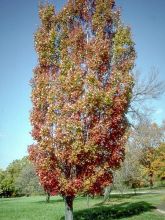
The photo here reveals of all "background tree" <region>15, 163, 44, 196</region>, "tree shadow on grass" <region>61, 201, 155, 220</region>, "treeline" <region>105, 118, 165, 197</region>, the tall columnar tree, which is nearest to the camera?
the tall columnar tree

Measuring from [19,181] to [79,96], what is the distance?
175 feet

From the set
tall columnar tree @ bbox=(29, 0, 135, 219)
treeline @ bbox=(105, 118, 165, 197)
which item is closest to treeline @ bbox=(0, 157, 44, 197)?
treeline @ bbox=(105, 118, 165, 197)

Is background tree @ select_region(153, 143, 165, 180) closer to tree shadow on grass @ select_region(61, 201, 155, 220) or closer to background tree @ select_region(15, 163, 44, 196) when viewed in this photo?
tree shadow on grass @ select_region(61, 201, 155, 220)

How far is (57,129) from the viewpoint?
17.3m

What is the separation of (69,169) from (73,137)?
2.37 meters

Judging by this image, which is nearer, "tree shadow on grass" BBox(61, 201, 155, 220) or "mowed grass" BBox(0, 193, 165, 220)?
"tree shadow on grass" BBox(61, 201, 155, 220)

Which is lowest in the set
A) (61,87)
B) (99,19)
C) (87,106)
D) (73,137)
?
(73,137)

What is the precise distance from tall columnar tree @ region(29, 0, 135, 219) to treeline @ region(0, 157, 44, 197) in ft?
133

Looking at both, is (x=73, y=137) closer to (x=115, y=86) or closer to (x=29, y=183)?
(x=115, y=86)

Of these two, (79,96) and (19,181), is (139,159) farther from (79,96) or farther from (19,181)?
(79,96)

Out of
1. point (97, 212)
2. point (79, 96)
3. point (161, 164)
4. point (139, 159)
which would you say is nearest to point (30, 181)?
point (139, 159)

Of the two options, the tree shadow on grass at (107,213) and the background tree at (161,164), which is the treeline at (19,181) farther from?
the tree shadow on grass at (107,213)

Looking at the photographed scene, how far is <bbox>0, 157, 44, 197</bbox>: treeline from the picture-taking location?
6031 cm

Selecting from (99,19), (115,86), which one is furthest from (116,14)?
(115,86)
